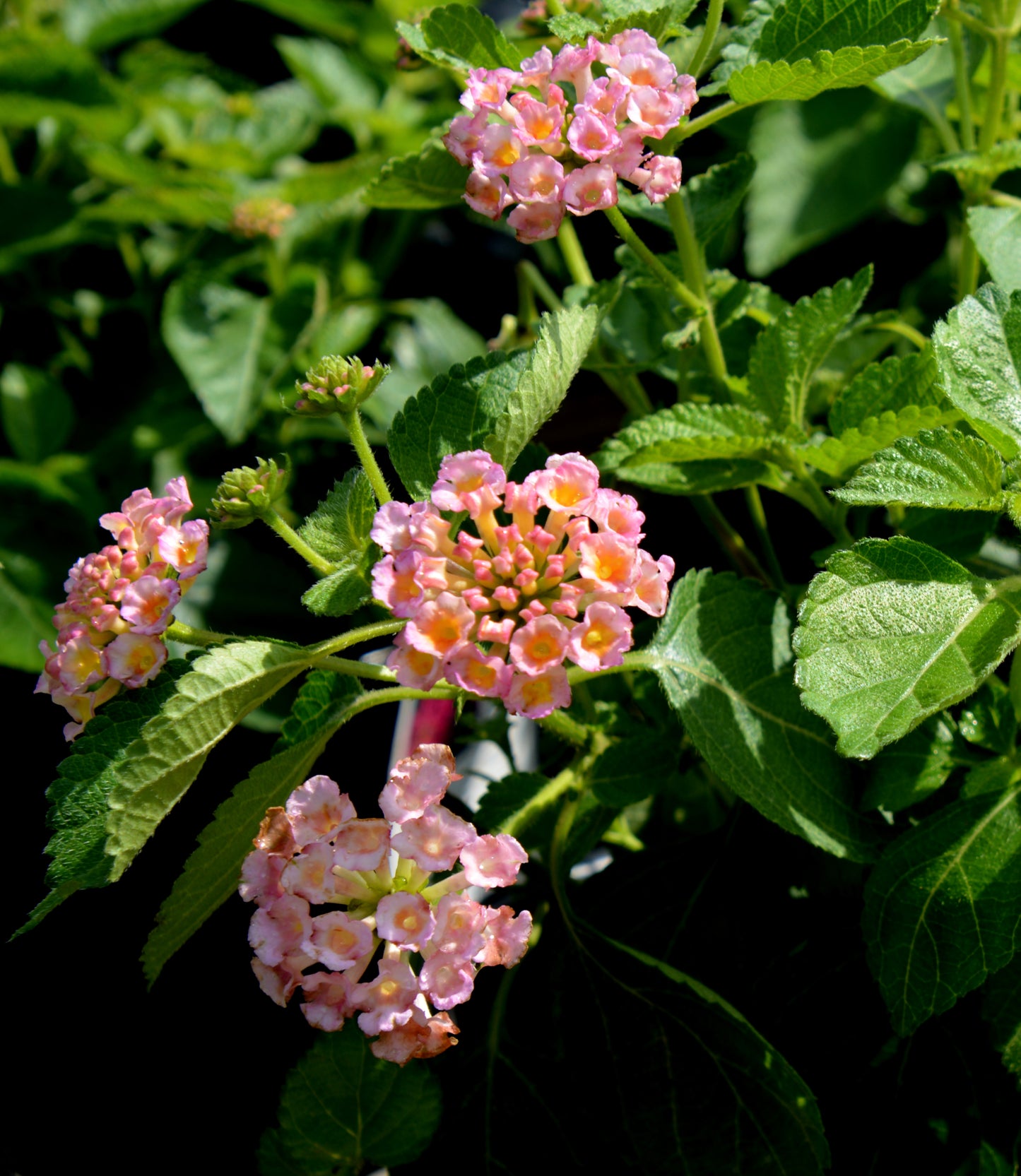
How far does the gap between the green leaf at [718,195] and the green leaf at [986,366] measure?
0.66 ft

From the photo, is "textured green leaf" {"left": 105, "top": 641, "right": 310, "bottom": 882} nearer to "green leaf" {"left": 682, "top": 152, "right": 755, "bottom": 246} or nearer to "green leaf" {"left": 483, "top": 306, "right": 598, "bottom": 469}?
"green leaf" {"left": 483, "top": 306, "right": 598, "bottom": 469}

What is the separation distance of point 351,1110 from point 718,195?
0.68 meters

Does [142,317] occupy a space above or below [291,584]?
above

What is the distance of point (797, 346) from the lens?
0.72 metres

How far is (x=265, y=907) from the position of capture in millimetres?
575

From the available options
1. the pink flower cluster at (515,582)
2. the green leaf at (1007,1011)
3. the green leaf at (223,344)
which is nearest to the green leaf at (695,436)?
the pink flower cluster at (515,582)

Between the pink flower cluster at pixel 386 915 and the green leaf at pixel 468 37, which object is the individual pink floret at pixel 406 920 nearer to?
the pink flower cluster at pixel 386 915

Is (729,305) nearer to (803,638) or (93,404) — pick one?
(803,638)

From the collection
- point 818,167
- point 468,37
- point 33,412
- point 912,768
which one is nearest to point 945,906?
point 912,768

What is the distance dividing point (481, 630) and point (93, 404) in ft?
3.52

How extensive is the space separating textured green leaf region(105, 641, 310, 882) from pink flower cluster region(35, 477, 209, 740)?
0.04 meters

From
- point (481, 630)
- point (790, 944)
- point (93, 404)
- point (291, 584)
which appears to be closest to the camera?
point (481, 630)

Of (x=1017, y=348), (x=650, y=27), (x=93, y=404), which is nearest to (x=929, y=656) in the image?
(x=1017, y=348)

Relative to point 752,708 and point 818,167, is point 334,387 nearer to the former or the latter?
point 752,708
